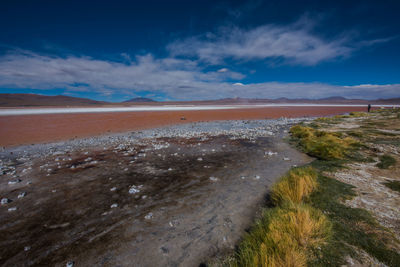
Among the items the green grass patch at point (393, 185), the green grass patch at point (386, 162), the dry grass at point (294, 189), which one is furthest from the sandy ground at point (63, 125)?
the green grass patch at point (386, 162)

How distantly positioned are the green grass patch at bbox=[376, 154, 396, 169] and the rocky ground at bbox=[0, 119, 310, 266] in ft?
8.56

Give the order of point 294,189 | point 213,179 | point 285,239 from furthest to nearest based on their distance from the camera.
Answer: point 213,179 < point 294,189 < point 285,239

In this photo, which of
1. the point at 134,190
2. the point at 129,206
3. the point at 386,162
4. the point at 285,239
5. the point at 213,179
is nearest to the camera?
the point at 285,239

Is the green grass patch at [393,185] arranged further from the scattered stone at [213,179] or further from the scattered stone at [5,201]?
the scattered stone at [5,201]

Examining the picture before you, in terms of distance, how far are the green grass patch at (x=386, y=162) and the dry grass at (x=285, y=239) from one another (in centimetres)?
540

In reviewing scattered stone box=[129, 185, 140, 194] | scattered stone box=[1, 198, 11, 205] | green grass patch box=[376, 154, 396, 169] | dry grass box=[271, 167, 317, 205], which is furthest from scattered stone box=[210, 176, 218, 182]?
scattered stone box=[1, 198, 11, 205]

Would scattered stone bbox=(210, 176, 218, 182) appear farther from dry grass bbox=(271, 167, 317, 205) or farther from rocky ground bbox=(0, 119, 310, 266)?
dry grass bbox=(271, 167, 317, 205)

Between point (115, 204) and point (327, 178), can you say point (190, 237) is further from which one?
point (327, 178)

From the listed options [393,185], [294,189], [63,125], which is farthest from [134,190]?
[63,125]

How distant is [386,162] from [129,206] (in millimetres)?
9793

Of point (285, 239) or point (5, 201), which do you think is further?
point (5, 201)

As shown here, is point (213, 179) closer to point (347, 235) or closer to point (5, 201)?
point (347, 235)

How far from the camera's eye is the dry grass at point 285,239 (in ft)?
8.27

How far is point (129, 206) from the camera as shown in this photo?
15.7ft
